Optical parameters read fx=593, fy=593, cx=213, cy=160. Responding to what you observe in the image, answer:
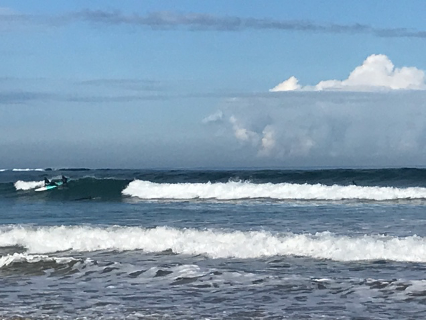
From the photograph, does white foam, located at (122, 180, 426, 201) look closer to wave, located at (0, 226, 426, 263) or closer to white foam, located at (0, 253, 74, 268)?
wave, located at (0, 226, 426, 263)

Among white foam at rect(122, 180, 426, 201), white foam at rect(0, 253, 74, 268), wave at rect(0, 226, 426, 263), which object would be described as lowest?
white foam at rect(0, 253, 74, 268)

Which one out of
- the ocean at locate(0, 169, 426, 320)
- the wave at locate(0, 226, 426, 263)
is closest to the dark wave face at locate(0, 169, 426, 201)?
the ocean at locate(0, 169, 426, 320)

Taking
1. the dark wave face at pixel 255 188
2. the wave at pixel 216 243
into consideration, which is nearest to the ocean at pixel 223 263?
the wave at pixel 216 243

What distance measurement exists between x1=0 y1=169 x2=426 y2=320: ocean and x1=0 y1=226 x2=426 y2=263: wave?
0.03 m

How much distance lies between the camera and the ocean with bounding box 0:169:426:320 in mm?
8359

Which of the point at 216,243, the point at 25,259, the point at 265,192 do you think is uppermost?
the point at 265,192

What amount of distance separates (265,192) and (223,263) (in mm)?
19768

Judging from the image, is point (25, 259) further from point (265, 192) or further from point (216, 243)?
point (265, 192)

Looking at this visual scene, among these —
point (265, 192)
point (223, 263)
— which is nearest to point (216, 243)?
point (223, 263)

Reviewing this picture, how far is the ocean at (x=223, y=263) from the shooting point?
27.4ft

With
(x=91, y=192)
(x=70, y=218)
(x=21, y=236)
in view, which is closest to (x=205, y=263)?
(x=21, y=236)

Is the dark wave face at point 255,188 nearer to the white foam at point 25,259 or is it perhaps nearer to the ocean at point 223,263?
the ocean at point 223,263

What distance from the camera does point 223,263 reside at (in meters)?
12.3

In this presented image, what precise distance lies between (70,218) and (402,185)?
18271mm
